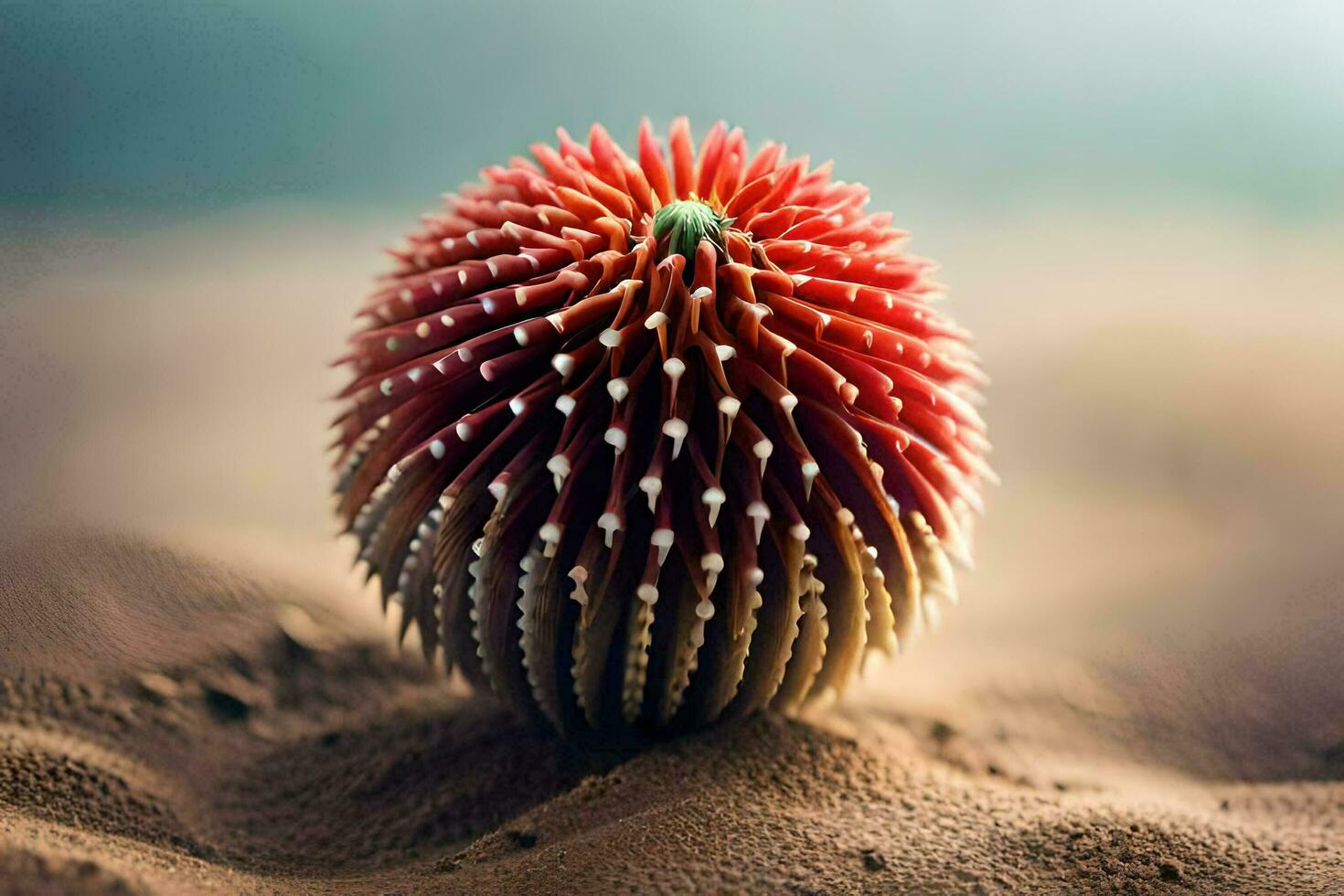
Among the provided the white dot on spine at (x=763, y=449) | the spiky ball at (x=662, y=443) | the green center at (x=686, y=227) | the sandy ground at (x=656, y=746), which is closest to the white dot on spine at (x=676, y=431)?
the spiky ball at (x=662, y=443)

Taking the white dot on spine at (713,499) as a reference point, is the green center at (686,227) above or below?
above

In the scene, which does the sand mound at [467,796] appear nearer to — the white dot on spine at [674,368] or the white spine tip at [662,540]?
the white spine tip at [662,540]

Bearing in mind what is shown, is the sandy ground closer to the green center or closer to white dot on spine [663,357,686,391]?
white dot on spine [663,357,686,391]

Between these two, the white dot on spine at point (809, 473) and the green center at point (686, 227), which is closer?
the white dot on spine at point (809, 473)

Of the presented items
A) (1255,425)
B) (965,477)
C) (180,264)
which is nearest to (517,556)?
(965,477)

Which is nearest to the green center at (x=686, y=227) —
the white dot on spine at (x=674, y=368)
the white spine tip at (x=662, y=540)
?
the white dot on spine at (x=674, y=368)

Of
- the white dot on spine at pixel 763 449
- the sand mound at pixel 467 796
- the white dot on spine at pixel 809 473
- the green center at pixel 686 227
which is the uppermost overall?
the green center at pixel 686 227
